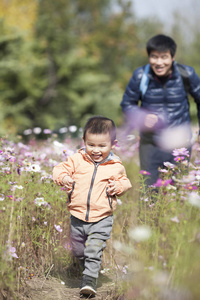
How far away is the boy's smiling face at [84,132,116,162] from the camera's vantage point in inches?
113

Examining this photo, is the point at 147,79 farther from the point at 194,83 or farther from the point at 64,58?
the point at 64,58

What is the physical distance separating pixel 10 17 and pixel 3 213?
17034 millimetres

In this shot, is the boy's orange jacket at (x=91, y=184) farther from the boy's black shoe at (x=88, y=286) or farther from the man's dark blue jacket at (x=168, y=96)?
the man's dark blue jacket at (x=168, y=96)

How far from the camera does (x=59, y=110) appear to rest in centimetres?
2094

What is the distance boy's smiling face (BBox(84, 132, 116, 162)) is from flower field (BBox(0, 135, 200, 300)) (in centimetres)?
35

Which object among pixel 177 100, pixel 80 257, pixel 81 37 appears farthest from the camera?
pixel 81 37

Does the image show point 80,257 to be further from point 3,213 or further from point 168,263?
point 168,263

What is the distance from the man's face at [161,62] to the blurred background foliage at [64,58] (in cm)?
1033

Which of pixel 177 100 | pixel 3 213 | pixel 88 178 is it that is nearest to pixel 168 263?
pixel 88 178

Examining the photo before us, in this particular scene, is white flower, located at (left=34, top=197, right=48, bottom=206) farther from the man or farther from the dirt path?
the man

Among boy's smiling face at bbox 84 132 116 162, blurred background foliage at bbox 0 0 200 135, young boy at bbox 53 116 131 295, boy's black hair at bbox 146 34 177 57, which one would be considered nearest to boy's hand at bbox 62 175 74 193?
young boy at bbox 53 116 131 295

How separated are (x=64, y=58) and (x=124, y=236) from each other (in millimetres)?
18651

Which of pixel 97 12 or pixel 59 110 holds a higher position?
pixel 97 12

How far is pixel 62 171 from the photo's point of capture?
9.53 feet
